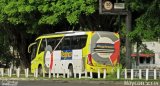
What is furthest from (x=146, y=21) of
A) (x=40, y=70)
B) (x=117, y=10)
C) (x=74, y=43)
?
(x=40, y=70)

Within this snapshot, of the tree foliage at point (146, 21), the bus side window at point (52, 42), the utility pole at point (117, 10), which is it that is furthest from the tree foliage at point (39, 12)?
the tree foliage at point (146, 21)

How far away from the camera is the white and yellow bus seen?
1298 inches

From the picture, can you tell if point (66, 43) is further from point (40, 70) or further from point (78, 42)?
point (40, 70)

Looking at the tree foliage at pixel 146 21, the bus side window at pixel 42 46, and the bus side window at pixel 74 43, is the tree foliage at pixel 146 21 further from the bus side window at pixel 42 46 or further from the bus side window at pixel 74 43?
the bus side window at pixel 42 46

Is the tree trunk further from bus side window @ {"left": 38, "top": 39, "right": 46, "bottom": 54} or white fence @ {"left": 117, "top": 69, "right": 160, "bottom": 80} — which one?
white fence @ {"left": 117, "top": 69, "right": 160, "bottom": 80}

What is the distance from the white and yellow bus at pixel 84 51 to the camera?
32969mm

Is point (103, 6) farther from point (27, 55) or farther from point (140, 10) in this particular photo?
point (27, 55)

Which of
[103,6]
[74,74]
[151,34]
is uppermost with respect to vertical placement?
[103,6]

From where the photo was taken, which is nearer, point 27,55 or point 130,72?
point 130,72

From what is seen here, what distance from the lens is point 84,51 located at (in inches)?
1309

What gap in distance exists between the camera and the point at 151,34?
31.7 metres

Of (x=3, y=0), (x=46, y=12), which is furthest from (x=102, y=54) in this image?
(x=3, y=0)

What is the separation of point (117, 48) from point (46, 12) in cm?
733

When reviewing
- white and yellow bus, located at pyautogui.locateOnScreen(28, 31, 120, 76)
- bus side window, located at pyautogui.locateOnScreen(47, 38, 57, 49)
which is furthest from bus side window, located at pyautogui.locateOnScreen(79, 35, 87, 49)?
bus side window, located at pyautogui.locateOnScreen(47, 38, 57, 49)
